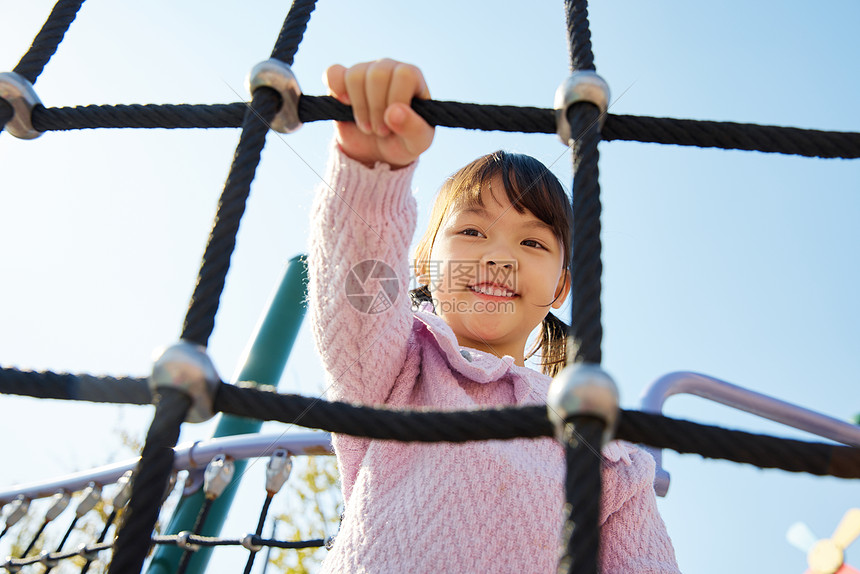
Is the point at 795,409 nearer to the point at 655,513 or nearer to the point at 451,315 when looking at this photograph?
the point at 655,513

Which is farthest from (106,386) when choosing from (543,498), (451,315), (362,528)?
(451,315)

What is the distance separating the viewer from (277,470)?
1.16 m

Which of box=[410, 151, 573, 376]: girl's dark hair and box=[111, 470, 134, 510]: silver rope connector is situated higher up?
box=[410, 151, 573, 376]: girl's dark hair

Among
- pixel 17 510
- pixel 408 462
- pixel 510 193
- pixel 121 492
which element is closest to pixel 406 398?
pixel 408 462

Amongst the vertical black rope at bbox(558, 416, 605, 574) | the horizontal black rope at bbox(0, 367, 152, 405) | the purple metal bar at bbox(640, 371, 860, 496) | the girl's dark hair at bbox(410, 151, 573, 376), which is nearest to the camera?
the vertical black rope at bbox(558, 416, 605, 574)

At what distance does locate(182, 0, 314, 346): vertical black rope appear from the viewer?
44cm

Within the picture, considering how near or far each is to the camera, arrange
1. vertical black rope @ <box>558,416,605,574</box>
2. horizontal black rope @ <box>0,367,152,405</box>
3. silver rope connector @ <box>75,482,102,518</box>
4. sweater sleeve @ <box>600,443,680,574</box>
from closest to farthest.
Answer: vertical black rope @ <box>558,416,605,574</box>, horizontal black rope @ <box>0,367,152,405</box>, sweater sleeve @ <box>600,443,680,574</box>, silver rope connector @ <box>75,482,102,518</box>

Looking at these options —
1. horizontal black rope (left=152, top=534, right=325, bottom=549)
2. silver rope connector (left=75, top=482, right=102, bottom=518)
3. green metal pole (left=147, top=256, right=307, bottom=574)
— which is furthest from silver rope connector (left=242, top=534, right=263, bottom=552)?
silver rope connector (left=75, top=482, right=102, bottom=518)

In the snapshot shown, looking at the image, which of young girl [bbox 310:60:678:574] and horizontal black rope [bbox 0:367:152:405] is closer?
horizontal black rope [bbox 0:367:152:405]

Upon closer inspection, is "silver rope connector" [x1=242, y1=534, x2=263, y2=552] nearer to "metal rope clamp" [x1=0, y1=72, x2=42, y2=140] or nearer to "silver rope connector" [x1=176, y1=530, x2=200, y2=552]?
"silver rope connector" [x1=176, y1=530, x2=200, y2=552]

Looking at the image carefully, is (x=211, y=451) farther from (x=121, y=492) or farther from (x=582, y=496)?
(x=582, y=496)

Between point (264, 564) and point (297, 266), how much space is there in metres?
2.22

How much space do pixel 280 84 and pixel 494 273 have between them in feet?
1.70

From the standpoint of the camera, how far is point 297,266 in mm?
1830
